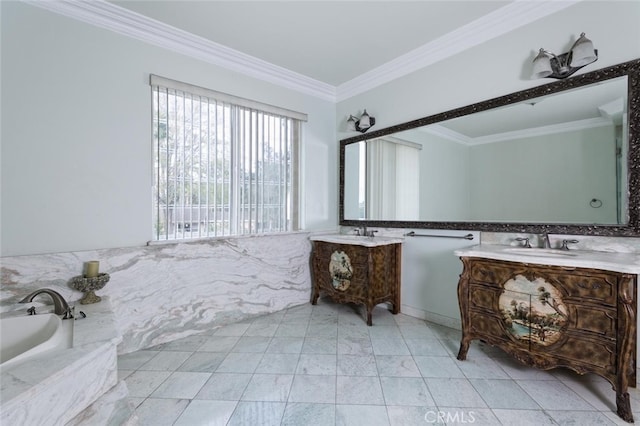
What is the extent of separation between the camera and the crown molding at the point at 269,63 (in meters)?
1.97

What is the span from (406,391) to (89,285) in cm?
220

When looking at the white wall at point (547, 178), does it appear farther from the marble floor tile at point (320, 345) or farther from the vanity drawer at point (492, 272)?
the marble floor tile at point (320, 345)

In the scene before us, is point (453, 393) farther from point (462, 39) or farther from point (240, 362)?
point (462, 39)

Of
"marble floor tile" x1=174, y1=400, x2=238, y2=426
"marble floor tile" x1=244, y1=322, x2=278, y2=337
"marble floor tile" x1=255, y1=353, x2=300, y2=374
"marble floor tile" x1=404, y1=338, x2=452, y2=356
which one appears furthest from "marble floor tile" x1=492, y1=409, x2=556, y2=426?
"marble floor tile" x1=244, y1=322, x2=278, y2=337

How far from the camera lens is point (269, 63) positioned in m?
2.87

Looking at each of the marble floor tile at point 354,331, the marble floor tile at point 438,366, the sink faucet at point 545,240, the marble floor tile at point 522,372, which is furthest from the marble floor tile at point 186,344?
the sink faucet at point 545,240

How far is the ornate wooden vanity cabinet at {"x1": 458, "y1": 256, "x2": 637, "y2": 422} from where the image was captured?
140 centimetres

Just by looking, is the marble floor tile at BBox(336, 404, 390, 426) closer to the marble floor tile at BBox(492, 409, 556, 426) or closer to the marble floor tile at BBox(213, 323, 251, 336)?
the marble floor tile at BBox(492, 409, 556, 426)

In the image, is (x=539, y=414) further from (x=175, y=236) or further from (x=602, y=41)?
(x=175, y=236)

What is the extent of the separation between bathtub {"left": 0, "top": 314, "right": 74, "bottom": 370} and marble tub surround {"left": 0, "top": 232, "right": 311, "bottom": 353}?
32 centimetres

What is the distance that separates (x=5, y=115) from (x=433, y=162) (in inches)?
129

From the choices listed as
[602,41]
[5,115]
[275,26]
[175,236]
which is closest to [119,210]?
[175,236]

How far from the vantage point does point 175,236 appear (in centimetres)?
240

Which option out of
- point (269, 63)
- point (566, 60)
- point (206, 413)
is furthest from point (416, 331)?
point (269, 63)
